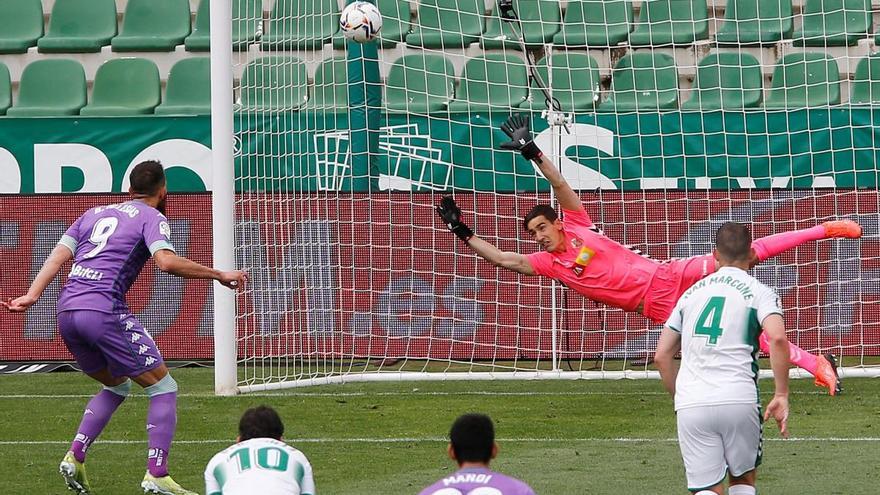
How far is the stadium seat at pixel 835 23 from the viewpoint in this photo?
53.1ft

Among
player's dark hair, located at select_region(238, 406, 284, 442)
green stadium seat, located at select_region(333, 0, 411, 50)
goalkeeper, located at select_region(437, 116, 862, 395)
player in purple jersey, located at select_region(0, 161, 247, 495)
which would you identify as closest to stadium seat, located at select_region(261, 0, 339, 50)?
green stadium seat, located at select_region(333, 0, 411, 50)

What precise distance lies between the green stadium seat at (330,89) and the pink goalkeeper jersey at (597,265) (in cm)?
409

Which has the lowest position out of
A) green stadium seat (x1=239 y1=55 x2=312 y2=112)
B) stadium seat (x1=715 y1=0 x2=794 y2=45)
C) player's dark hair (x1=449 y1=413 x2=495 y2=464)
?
player's dark hair (x1=449 y1=413 x2=495 y2=464)

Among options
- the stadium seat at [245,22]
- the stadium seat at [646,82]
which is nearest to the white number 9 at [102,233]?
the stadium seat at [245,22]

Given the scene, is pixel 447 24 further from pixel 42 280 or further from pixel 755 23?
pixel 42 280

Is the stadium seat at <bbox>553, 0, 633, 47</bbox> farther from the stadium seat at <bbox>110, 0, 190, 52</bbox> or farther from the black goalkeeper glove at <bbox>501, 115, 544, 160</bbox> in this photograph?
the black goalkeeper glove at <bbox>501, 115, 544, 160</bbox>

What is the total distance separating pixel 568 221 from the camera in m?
9.75

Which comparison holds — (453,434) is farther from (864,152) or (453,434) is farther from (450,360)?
(864,152)

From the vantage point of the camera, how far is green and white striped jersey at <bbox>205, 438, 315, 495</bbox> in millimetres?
5031

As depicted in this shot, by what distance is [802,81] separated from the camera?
16172mm

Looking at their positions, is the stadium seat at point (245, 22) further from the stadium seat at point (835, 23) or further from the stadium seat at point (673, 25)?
the stadium seat at point (835, 23)

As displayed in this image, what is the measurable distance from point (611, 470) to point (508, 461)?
0.70 meters

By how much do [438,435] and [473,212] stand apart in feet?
14.0

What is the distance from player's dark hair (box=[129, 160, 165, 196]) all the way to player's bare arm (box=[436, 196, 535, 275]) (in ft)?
7.81
